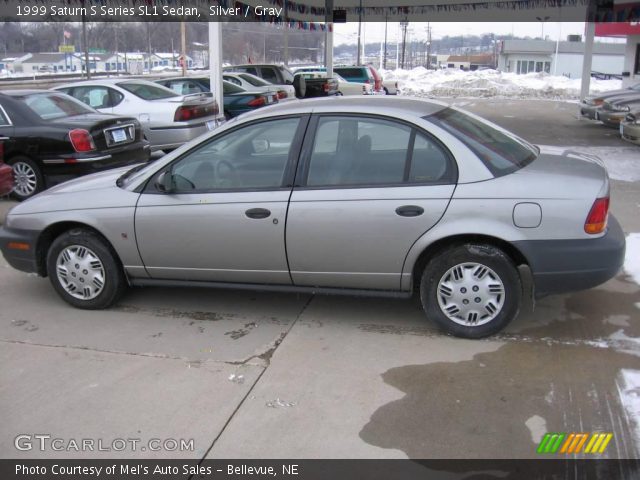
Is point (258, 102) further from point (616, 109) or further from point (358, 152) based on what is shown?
point (358, 152)

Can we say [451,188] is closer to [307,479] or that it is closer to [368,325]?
[368,325]

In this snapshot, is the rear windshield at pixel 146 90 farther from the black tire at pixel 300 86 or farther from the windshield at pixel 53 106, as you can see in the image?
the black tire at pixel 300 86

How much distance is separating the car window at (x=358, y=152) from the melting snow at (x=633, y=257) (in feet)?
8.23

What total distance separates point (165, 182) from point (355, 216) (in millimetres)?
1431

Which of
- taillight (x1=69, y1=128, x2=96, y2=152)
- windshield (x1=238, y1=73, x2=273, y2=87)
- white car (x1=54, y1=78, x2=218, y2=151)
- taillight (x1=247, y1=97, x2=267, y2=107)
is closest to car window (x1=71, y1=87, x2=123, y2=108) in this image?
white car (x1=54, y1=78, x2=218, y2=151)

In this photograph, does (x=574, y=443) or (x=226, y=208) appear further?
(x=226, y=208)

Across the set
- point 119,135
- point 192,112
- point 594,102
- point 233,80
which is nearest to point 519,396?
point 119,135

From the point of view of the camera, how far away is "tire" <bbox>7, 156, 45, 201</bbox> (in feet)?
28.0

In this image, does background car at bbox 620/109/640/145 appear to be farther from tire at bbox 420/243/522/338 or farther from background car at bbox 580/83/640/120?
tire at bbox 420/243/522/338

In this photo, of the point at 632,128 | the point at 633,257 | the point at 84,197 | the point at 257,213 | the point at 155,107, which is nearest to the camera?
the point at 257,213

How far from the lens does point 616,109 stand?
1642 cm

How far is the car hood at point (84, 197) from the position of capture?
479 centimetres

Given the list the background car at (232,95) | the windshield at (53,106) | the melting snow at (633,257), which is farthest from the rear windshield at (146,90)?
the melting snow at (633,257)

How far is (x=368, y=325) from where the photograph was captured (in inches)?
183
